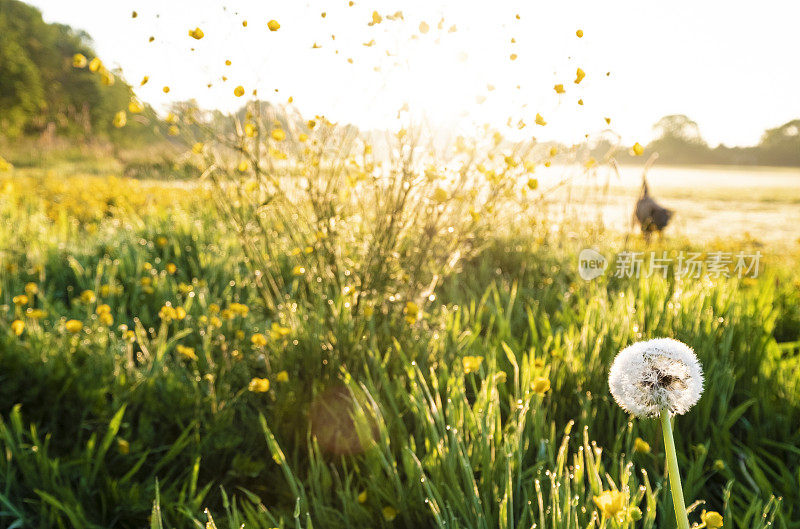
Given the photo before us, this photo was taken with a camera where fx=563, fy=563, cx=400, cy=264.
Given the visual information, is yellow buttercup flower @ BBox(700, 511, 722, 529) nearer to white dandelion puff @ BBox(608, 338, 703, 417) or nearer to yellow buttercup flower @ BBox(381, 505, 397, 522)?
white dandelion puff @ BBox(608, 338, 703, 417)

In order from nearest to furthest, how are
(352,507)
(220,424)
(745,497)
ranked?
(352,507) < (745,497) < (220,424)

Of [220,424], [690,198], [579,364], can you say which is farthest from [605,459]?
[690,198]

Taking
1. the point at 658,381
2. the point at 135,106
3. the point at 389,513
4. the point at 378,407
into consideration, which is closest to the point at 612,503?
the point at 658,381

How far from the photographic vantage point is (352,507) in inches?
61.9

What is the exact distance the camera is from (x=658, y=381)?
90 cm

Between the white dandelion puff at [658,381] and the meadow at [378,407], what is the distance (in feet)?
0.55

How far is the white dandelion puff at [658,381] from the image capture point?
0.90 m

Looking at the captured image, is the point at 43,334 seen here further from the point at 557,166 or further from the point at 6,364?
the point at 557,166

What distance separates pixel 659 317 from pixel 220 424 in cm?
174

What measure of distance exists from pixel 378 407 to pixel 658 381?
1032mm

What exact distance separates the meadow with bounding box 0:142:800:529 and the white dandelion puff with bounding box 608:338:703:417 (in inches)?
6.6

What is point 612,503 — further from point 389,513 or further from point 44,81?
point 44,81

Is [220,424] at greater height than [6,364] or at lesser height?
lesser

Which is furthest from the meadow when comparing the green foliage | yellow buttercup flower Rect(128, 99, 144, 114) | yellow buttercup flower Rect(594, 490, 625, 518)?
the green foliage
